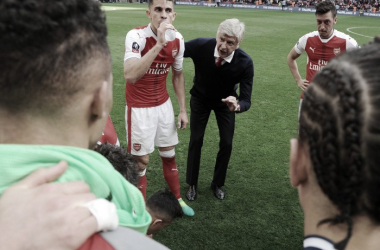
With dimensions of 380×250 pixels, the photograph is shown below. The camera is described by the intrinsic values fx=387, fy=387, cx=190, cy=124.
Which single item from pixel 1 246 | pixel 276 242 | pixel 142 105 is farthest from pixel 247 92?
pixel 1 246

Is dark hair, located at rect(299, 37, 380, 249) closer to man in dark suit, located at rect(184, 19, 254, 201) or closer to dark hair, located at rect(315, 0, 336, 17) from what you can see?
man in dark suit, located at rect(184, 19, 254, 201)

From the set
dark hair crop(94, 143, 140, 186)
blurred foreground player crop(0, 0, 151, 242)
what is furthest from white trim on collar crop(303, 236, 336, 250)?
dark hair crop(94, 143, 140, 186)

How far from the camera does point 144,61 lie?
360 cm

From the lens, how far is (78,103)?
3.47 ft

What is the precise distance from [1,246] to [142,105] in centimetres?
331

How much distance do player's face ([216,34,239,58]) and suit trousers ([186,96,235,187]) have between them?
64 centimetres

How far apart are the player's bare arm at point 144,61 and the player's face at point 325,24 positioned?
2703 millimetres

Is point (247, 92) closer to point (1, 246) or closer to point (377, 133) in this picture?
point (377, 133)

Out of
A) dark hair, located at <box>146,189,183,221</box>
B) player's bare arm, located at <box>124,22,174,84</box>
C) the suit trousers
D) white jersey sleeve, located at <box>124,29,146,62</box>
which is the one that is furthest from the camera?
the suit trousers

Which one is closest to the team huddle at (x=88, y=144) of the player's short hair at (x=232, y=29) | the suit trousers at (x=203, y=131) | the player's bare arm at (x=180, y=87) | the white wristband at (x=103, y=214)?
the white wristband at (x=103, y=214)

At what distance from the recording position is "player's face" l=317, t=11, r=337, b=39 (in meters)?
5.27

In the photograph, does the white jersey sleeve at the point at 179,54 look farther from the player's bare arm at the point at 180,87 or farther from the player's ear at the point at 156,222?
the player's ear at the point at 156,222

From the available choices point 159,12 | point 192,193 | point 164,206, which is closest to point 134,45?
point 159,12

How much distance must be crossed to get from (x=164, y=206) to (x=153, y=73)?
1502 millimetres
